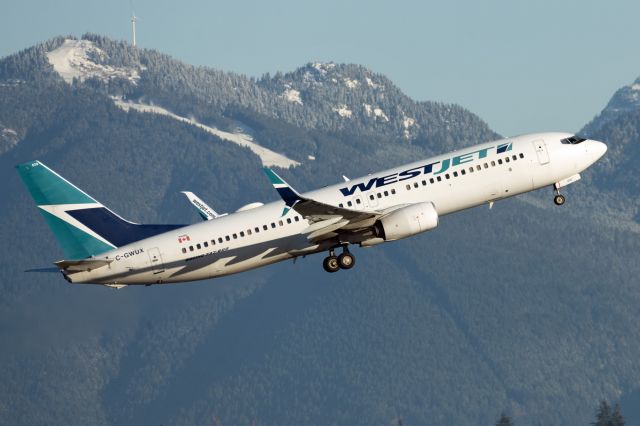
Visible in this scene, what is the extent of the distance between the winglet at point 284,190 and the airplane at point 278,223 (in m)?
4.34

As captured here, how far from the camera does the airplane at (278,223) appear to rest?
300 feet

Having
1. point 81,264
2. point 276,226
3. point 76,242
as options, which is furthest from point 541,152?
point 76,242

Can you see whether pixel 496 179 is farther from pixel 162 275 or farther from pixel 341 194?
pixel 162 275

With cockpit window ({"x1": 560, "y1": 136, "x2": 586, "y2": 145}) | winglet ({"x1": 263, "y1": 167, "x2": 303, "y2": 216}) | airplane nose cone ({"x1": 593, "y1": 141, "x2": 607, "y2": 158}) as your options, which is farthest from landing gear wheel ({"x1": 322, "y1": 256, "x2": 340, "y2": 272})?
airplane nose cone ({"x1": 593, "y1": 141, "x2": 607, "y2": 158})

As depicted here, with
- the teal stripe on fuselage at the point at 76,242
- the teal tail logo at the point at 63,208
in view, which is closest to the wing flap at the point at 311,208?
the teal stripe on fuselage at the point at 76,242

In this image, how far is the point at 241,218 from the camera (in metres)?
92.1

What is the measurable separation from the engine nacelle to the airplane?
0.06 meters

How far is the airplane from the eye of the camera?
91500 millimetres

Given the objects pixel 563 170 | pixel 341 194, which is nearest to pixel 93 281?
pixel 341 194

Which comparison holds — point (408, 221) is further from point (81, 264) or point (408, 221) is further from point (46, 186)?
point (46, 186)

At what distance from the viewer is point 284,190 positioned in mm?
83438

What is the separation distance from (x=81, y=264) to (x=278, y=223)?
12970 millimetres

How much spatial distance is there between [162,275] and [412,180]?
1760 centimetres

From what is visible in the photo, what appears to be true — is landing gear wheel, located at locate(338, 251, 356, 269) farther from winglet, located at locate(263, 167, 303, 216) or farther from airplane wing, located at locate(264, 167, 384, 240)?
winglet, located at locate(263, 167, 303, 216)
